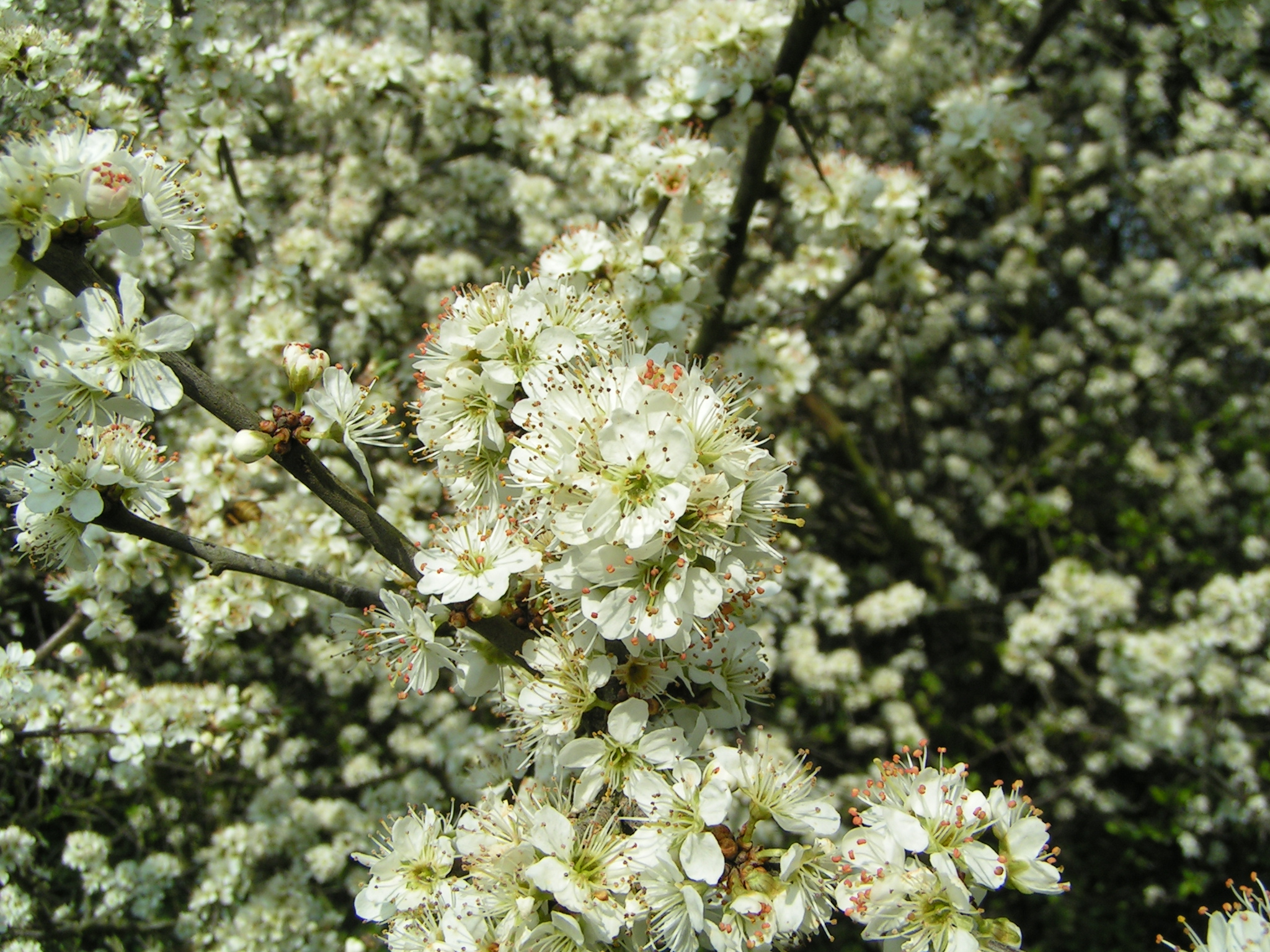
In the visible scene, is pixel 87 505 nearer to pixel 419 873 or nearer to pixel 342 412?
pixel 342 412

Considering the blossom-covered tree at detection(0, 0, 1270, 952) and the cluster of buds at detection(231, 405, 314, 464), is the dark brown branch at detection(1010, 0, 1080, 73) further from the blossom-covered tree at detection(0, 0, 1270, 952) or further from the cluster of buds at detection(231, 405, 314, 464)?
the cluster of buds at detection(231, 405, 314, 464)

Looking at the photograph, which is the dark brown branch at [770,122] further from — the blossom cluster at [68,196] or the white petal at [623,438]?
the blossom cluster at [68,196]

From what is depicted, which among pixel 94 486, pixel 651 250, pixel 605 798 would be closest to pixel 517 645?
pixel 605 798

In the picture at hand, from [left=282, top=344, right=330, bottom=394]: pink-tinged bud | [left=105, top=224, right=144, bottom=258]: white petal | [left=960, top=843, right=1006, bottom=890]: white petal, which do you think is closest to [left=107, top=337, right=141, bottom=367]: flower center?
[left=105, top=224, right=144, bottom=258]: white petal

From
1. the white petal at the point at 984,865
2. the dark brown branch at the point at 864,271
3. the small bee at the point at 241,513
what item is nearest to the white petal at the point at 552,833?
the white petal at the point at 984,865

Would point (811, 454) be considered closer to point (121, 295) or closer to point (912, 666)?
point (912, 666)
